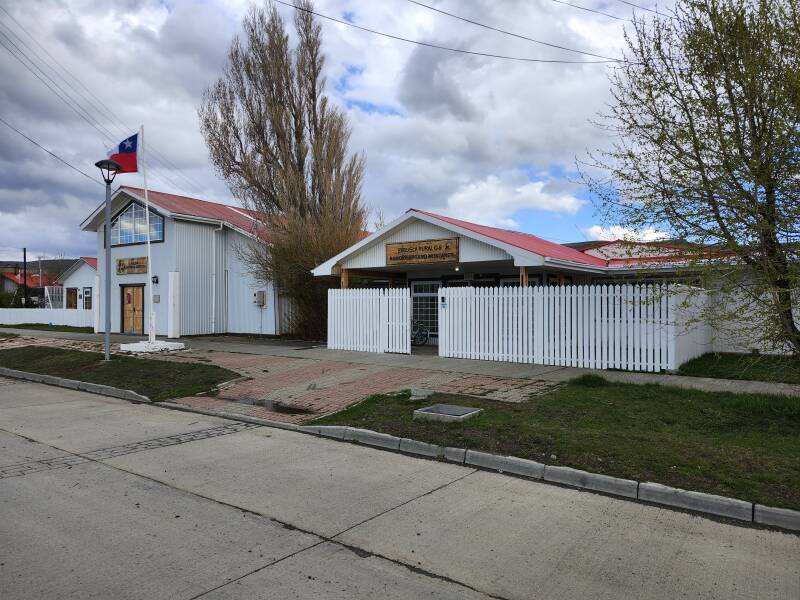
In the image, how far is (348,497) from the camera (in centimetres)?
527

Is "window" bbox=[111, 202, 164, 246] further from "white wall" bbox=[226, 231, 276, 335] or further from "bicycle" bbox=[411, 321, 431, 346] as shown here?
"bicycle" bbox=[411, 321, 431, 346]

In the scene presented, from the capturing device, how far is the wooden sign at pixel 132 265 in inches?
976

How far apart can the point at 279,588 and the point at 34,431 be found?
6.39 m

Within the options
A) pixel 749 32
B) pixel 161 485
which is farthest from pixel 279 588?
pixel 749 32

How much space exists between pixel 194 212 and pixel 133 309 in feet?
17.8

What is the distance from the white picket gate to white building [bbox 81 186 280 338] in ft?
35.1

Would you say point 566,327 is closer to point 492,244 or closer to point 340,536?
point 492,244

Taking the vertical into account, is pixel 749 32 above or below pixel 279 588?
above

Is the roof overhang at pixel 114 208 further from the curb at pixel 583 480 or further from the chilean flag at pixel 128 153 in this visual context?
the curb at pixel 583 480

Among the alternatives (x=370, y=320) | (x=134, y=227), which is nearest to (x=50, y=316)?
(x=134, y=227)

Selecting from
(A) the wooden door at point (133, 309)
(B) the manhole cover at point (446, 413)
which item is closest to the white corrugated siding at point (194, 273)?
(A) the wooden door at point (133, 309)

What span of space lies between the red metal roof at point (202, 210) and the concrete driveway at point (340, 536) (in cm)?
1721

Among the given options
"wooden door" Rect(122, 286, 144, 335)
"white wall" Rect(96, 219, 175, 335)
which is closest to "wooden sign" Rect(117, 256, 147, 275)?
"white wall" Rect(96, 219, 175, 335)

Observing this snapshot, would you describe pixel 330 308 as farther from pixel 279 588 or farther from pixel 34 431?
pixel 279 588
